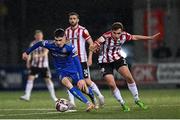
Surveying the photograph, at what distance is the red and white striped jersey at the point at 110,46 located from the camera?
1698 centimetres

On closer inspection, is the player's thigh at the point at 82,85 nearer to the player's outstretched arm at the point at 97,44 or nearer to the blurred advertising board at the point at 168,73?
the player's outstretched arm at the point at 97,44

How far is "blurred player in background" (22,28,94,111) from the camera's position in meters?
16.3

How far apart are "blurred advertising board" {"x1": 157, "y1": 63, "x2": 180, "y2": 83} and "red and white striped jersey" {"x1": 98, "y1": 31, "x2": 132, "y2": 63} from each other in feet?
42.6

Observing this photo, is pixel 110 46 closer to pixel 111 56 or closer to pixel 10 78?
pixel 111 56

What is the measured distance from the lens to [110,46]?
56.0 ft

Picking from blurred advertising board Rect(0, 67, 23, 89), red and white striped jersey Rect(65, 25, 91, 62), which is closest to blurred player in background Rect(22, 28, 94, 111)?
red and white striped jersey Rect(65, 25, 91, 62)

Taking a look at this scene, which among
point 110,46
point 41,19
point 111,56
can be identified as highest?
point 41,19

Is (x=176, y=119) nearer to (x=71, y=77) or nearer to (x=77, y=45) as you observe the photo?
(x=71, y=77)

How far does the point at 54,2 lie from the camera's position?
22953 millimetres

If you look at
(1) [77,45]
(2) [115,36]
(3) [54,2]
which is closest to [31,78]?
(3) [54,2]

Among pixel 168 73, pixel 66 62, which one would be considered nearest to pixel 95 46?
pixel 66 62

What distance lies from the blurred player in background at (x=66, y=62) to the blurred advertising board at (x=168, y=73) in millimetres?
13339

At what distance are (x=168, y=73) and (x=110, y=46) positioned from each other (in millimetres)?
13215

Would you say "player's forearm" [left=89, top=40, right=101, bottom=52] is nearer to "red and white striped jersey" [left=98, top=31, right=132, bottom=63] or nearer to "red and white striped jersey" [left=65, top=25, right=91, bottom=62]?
"red and white striped jersey" [left=98, top=31, right=132, bottom=63]
